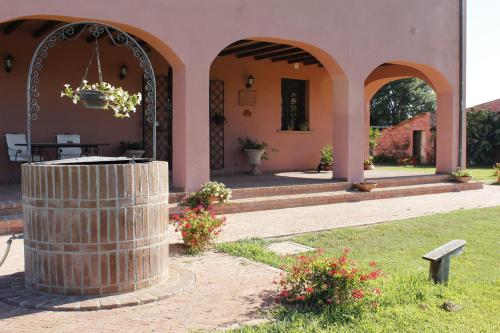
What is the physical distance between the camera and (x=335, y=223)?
747 cm

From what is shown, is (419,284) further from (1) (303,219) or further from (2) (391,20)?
(2) (391,20)

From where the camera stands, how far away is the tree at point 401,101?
36344 mm

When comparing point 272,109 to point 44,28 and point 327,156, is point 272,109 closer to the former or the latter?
point 327,156

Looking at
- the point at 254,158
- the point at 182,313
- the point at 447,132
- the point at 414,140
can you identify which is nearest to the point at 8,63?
the point at 254,158

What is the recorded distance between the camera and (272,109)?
13.0m

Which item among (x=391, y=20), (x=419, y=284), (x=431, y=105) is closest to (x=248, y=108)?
(x=391, y=20)

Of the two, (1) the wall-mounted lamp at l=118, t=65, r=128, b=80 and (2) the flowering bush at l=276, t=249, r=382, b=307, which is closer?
(2) the flowering bush at l=276, t=249, r=382, b=307

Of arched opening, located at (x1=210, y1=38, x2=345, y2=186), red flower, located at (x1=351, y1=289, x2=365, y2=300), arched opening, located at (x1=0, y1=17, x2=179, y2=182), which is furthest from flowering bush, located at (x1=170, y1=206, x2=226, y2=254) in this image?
arched opening, located at (x1=210, y1=38, x2=345, y2=186)

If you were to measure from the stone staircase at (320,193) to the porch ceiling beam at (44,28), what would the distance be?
3.82 m

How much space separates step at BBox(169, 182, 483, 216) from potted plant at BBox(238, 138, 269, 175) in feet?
8.86

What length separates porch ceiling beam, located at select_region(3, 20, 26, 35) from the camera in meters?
8.51

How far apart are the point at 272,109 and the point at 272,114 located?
0.13m

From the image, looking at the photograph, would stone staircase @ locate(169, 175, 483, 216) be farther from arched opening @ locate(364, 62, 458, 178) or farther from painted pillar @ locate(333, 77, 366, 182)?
arched opening @ locate(364, 62, 458, 178)

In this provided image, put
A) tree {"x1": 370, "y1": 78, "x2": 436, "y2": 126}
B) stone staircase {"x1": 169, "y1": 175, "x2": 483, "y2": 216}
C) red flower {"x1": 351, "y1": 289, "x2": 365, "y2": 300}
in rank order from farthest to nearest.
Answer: tree {"x1": 370, "y1": 78, "x2": 436, "y2": 126}
stone staircase {"x1": 169, "y1": 175, "x2": 483, "y2": 216}
red flower {"x1": 351, "y1": 289, "x2": 365, "y2": 300}
